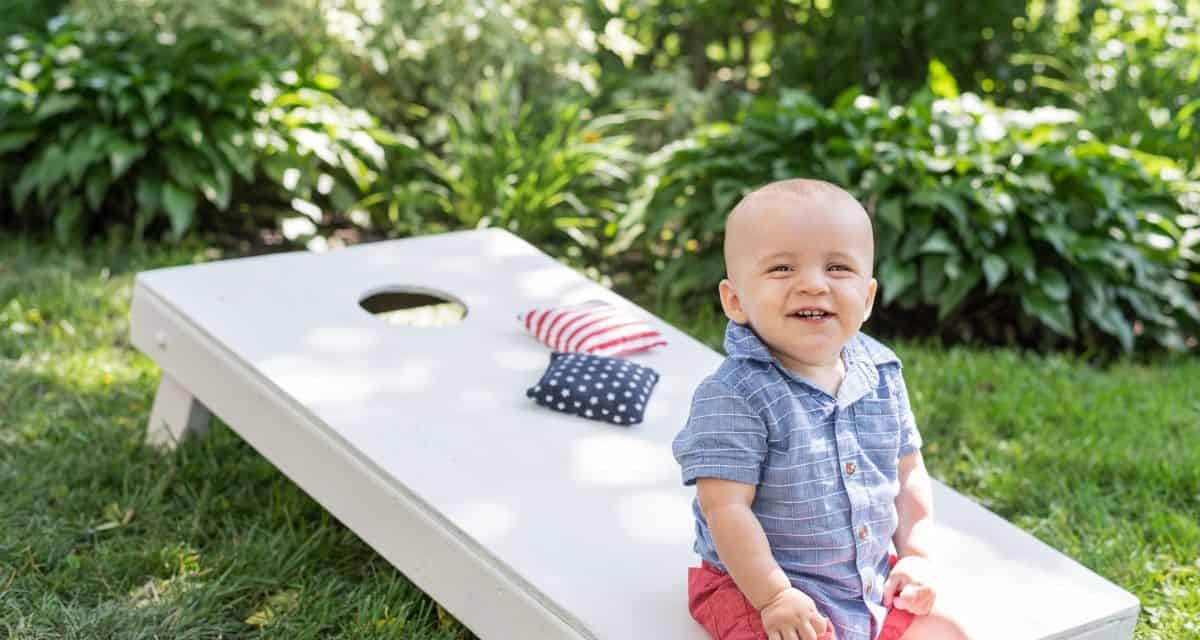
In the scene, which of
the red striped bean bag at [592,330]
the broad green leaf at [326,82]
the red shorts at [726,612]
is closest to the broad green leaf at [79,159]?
the broad green leaf at [326,82]

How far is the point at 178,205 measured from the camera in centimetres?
496

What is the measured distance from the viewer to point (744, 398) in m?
2.16

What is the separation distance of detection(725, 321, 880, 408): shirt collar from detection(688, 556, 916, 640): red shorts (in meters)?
0.33

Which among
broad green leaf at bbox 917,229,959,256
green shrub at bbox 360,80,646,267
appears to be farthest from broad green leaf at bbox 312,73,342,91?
broad green leaf at bbox 917,229,959,256

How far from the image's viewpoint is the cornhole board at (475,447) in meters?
2.44

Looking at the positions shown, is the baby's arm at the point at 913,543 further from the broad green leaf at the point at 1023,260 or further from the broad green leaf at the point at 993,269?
the broad green leaf at the point at 1023,260

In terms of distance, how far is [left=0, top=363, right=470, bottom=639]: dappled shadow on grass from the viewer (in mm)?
2842

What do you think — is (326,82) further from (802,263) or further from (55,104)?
Answer: (802,263)

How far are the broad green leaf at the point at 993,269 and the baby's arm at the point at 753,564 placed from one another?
2.62 m

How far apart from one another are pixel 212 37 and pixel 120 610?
3.17m

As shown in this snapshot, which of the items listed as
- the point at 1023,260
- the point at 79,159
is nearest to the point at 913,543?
the point at 1023,260

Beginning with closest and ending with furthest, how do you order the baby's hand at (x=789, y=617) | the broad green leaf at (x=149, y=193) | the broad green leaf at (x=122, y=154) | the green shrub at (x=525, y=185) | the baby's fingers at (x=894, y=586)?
the baby's hand at (x=789, y=617) < the baby's fingers at (x=894, y=586) < the broad green leaf at (x=122, y=154) < the broad green leaf at (x=149, y=193) < the green shrub at (x=525, y=185)

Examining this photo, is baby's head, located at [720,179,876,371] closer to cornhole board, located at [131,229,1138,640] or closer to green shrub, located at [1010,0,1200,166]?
cornhole board, located at [131,229,1138,640]

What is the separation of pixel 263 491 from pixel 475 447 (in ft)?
2.70
